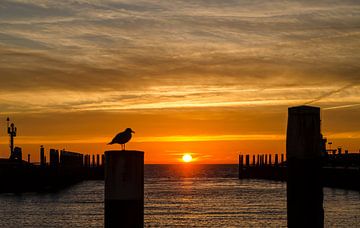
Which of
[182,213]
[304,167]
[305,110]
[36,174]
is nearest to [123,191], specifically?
[304,167]

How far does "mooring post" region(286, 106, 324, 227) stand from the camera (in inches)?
299

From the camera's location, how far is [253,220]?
4391cm

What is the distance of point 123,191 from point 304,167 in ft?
6.69

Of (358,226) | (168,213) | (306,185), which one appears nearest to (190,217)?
(168,213)

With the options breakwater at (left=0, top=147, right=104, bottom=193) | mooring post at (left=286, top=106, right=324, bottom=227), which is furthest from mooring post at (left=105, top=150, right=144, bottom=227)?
breakwater at (left=0, top=147, right=104, bottom=193)

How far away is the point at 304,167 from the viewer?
25.1 feet

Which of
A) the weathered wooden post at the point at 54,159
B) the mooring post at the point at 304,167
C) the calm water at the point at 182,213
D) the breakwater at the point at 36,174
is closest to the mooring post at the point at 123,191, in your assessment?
the mooring post at the point at 304,167

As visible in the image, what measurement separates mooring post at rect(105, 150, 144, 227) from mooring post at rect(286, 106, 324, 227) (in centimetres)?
171

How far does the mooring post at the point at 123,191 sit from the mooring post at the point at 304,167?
5.61ft

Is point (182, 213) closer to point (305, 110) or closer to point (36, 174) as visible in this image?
point (36, 174)

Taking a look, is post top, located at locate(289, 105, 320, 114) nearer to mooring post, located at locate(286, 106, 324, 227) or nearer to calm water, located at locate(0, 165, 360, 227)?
mooring post, located at locate(286, 106, 324, 227)

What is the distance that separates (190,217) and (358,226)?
13044 mm

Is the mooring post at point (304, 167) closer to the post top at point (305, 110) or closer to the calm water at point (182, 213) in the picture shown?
the post top at point (305, 110)

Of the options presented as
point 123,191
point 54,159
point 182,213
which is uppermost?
point 54,159
